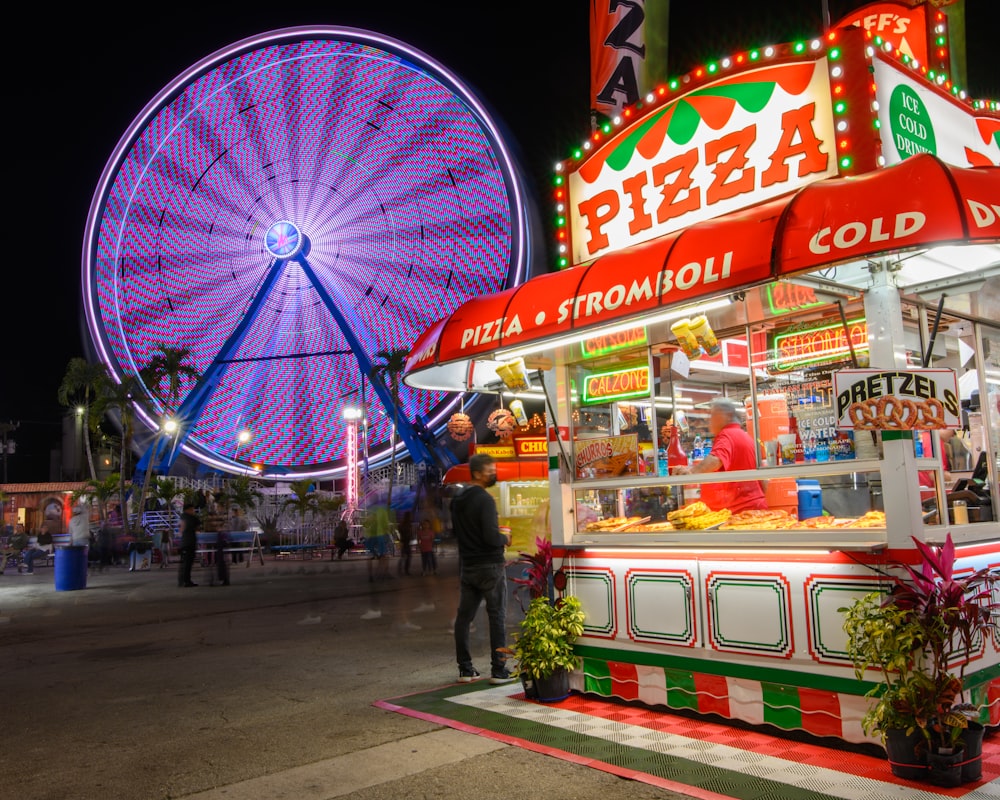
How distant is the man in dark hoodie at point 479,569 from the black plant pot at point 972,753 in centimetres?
305

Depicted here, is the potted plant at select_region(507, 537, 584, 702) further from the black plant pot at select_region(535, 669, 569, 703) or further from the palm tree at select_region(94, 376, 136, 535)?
the palm tree at select_region(94, 376, 136, 535)

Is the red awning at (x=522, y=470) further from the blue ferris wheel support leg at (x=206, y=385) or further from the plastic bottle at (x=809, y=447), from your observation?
the blue ferris wheel support leg at (x=206, y=385)

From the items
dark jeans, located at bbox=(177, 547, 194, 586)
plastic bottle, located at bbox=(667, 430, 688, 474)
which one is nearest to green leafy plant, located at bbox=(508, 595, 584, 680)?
plastic bottle, located at bbox=(667, 430, 688, 474)

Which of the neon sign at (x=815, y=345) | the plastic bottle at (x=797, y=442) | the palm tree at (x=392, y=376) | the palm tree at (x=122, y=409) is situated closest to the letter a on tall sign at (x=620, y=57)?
the neon sign at (x=815, y=345)

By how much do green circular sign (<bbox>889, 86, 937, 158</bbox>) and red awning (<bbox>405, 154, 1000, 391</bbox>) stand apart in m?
0.81

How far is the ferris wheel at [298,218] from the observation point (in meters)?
20.2

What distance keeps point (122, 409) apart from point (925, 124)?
25671 mm

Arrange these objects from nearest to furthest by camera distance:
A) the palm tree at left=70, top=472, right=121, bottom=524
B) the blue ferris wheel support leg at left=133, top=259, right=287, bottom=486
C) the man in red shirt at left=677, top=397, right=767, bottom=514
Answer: the man in red shirt at left=677, top=397, right=767, bottom=514 → the blue ferris wheel support leg at left=133, top=259, right=287, bottom=486 → the palm tree at left=70, top=472, right=121, bottom=524

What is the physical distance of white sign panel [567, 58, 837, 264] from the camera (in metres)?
4.87

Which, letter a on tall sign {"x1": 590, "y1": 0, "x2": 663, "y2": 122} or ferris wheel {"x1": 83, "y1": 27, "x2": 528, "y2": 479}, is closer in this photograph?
letter a on tall sign {"x1": 590, "y1": 0, "x2": 663, "y2": 122}

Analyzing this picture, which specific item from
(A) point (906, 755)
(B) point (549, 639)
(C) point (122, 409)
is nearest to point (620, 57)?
(B) point (549, 639)

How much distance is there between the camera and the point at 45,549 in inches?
952

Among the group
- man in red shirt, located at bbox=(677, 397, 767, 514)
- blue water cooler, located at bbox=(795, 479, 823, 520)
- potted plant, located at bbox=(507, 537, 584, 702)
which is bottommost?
potted plant, located at bbox=(507, 537, 584, 702)

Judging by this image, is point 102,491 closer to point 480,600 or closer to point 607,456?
point 480,600
